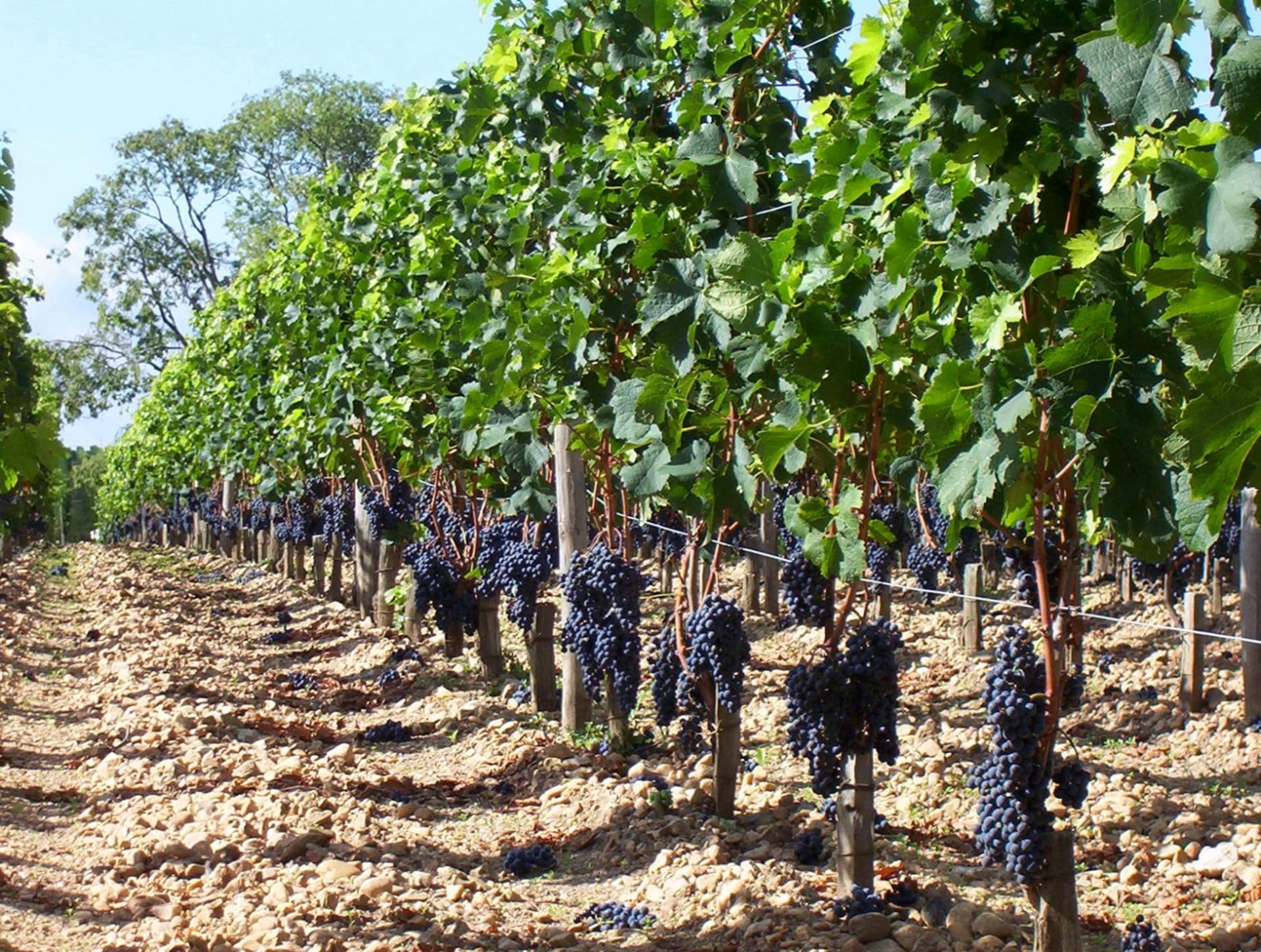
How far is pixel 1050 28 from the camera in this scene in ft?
11.3

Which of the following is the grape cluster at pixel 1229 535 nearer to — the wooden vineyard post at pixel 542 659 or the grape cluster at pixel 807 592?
the wooden vineyard post at pixel 542 659

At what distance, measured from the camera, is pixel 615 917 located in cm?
520

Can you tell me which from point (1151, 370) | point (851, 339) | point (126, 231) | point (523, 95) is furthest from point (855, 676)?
point (126, 231)

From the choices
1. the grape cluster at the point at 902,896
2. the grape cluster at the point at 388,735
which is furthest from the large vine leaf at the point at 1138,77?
the grape cluster at the point at 388,735

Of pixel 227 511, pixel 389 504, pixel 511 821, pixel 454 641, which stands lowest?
pixel 511 821

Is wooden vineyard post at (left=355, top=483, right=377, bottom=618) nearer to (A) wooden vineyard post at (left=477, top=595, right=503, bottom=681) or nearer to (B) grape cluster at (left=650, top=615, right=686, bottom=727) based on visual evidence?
(A) wooden vineyard post at (left=477, top=595, right=503, bottom=681)

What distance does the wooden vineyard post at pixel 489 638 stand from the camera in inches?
421

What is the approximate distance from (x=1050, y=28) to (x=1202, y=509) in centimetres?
131

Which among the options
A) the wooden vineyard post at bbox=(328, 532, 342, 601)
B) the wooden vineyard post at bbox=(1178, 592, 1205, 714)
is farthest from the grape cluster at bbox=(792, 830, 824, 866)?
the wooden vineyard post at bbox=(328, 532, 342, 601)

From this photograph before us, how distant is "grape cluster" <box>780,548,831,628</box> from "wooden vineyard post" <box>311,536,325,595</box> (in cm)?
1389

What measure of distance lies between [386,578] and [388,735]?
4974mm

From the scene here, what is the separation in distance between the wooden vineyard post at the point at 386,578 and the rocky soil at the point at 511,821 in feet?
6.85

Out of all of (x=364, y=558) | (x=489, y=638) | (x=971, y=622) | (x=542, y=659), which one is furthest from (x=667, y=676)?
(x=364, y=558)

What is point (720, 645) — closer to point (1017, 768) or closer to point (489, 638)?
point (1017, 768)
